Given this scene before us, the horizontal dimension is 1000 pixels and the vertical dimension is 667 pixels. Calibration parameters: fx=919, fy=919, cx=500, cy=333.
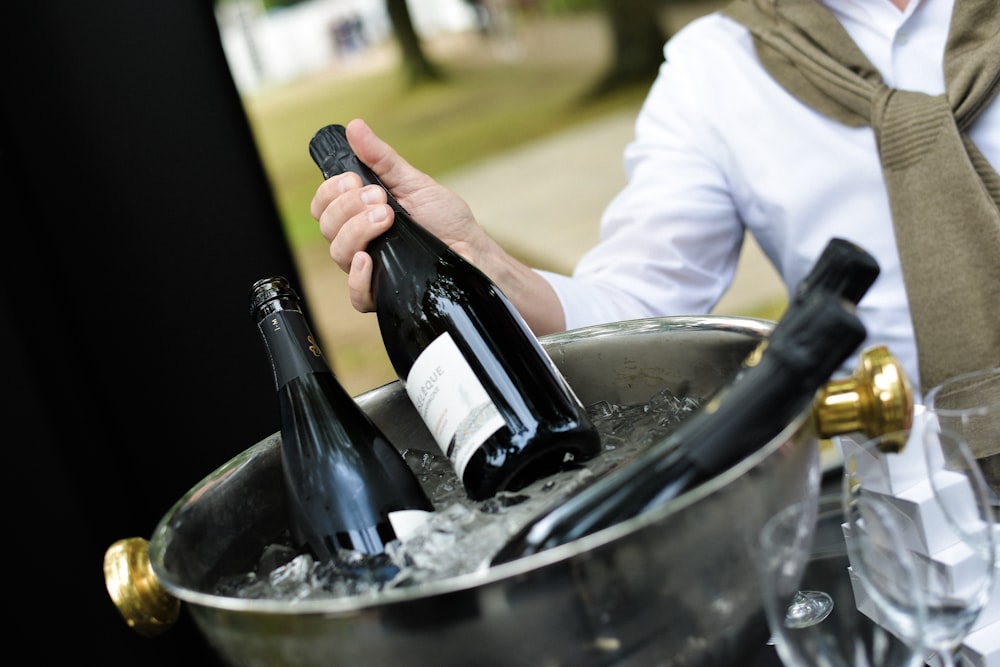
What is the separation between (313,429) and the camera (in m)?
0.72

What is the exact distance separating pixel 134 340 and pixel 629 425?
1.45m

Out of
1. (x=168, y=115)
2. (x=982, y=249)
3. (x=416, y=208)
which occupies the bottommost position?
(x=982, y=249)

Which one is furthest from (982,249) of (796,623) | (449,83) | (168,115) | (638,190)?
(449,83)

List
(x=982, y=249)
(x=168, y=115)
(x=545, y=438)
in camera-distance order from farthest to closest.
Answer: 1. (x=168, y=115)
2. (x=982, y=249)
3. (x=545, y=438)

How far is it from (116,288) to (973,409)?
167 cm

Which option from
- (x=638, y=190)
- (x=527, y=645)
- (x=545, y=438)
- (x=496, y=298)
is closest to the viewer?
(x=527, y=645)

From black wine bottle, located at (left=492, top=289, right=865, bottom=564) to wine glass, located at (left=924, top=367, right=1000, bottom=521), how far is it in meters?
0.14

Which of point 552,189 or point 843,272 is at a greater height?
point 843,272

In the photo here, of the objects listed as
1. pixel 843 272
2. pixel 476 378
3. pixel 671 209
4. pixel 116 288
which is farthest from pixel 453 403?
pixel 116 288

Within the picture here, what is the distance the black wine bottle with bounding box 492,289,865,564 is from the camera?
421mm

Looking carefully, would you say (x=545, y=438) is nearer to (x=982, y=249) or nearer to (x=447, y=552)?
(x=447, y=552)

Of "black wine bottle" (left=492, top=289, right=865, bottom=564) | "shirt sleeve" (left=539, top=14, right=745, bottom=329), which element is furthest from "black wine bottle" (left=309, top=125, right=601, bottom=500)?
"shirt sleeve" (left=539, top=14, right=745, bottom=329)

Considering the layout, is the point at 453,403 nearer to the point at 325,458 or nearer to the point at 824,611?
the point at 325,458

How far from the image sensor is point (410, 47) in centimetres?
241
